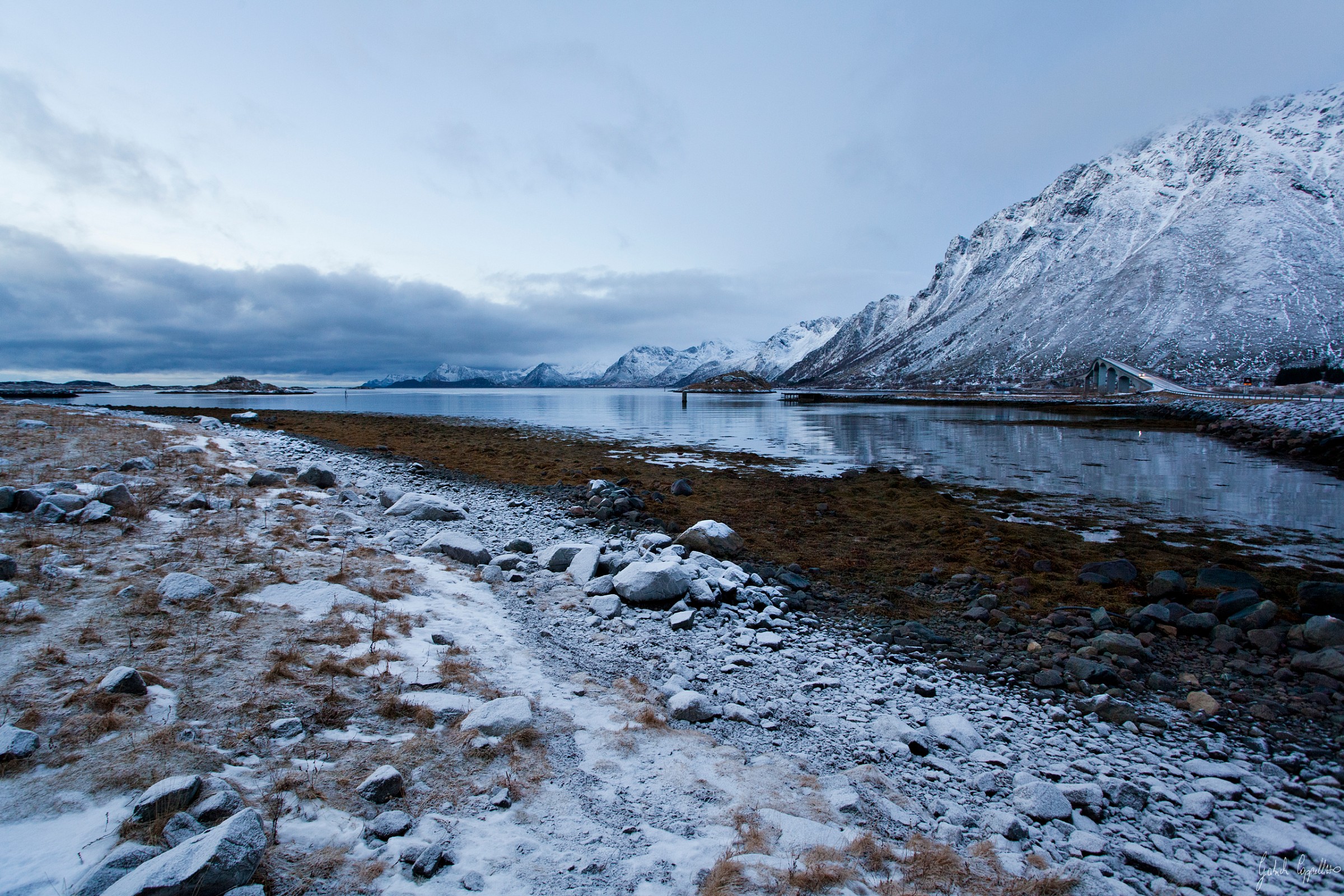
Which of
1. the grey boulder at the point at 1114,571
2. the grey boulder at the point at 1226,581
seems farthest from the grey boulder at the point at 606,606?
the grey boulder at the point at 1226,581

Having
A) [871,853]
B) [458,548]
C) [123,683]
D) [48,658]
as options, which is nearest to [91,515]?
[458,548]

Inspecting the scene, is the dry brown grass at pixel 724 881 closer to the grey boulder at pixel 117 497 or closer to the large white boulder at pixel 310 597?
the large white boulder at pixel 310 597

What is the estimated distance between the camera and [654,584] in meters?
10.5

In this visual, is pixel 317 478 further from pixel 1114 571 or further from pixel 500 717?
pixel 1114 571

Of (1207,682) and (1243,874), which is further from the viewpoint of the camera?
(1207,682)

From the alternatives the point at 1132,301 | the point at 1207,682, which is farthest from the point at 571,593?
the point at 1132,301

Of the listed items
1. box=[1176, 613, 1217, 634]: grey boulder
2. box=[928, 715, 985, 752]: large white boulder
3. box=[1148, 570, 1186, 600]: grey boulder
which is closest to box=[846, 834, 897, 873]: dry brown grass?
box=[928, 715, 985, 752]: large white boulder

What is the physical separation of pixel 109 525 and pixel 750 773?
13.5m

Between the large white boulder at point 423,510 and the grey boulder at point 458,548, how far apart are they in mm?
3061

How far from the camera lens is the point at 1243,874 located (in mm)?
4840

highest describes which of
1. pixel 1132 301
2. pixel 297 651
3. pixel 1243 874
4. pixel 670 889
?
pixel 1132 301

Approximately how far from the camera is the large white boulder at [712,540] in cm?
1353

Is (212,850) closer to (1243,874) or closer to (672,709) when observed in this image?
(672,709)

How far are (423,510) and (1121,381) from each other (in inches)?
5867
